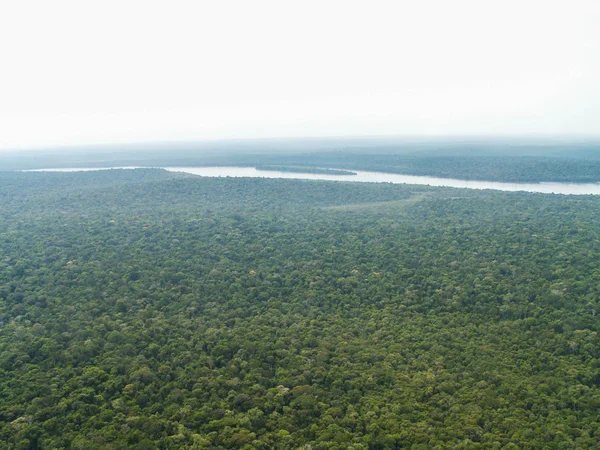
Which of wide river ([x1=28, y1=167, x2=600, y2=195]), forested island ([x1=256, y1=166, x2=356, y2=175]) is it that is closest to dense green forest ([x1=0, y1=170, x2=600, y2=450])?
wide river ([x1=28, y1=167, x2=600, y2=195])

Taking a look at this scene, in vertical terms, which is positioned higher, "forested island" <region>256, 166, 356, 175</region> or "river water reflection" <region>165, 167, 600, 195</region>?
"forested island" <region>256, 166, 356, 175</region>

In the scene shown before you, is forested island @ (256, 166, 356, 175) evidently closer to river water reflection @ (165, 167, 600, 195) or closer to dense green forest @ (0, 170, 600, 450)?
river water reflection @ (165, 167, 600, 195)

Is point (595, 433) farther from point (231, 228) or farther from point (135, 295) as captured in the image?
point (231, 228)

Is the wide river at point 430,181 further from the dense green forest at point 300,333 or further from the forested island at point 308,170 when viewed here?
the dense green forest at point 300,333

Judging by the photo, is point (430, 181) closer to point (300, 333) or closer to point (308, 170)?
point (308, 170)

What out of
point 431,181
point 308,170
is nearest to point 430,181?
point 431,181

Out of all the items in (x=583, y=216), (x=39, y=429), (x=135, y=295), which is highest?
(x=583, y=216)

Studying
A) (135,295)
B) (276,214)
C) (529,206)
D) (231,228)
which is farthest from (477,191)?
(135,295)

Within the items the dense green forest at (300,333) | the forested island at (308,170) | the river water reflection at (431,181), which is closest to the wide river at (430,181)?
the river water reflection at (431,181)
